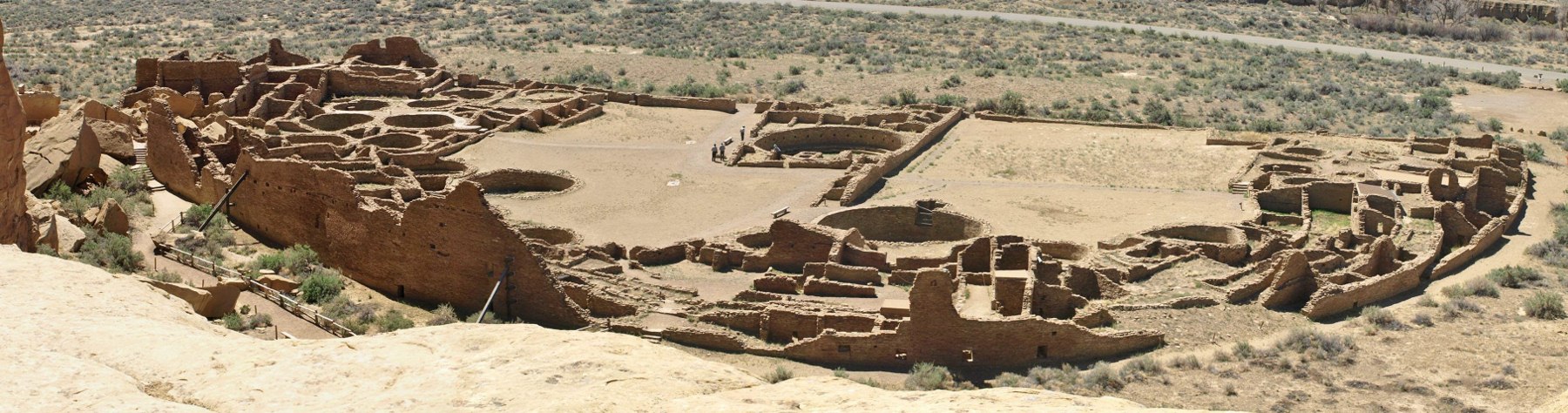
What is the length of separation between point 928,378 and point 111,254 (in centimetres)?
1438

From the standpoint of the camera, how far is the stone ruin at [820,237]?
30.3 m

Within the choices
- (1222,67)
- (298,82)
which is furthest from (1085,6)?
(298,82)

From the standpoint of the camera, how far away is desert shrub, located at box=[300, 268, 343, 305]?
102ft

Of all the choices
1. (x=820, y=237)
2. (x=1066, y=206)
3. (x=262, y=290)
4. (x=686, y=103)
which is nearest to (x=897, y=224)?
(x=1066, y=206)

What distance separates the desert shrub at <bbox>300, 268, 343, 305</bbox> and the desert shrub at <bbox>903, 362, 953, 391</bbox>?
36.1 ft

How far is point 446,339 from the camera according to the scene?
15.8 metres

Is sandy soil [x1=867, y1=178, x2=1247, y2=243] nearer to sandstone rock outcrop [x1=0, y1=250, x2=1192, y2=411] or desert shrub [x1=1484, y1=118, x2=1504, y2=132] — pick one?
desert shrub [x1=1484, y1=118, x2=1504, y2=132]

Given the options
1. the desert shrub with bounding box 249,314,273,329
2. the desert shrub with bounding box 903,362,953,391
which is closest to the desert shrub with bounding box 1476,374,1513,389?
the desert shrub with bounding box 903,362,953,391

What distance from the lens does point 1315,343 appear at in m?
30.3

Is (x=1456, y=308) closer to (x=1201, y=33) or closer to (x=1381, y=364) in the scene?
(x=1381, y=364)

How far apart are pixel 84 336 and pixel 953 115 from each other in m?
44.6

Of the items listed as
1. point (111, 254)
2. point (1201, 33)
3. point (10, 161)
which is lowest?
point (1201, 33)

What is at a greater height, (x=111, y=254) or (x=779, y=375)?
(x=111, y=254)

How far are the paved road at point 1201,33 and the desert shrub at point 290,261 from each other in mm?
56917
